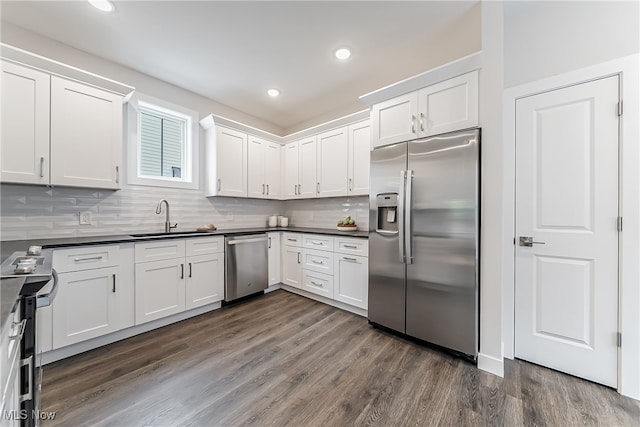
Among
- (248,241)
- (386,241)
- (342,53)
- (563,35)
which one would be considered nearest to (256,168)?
(248,241)

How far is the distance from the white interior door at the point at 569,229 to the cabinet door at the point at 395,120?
32.5 inches

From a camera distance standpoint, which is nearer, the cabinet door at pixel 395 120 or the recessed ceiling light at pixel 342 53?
the cabinet door at pixel 395 120

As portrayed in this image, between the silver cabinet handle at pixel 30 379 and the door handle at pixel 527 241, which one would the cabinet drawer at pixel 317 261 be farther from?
the silver cabinet handle at pixel 30 379

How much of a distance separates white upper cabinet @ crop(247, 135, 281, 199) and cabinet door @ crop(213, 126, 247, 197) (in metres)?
0.10

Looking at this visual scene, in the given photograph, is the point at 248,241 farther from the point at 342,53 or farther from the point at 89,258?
the point at 342,53

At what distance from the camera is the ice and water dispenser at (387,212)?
244 centimetres

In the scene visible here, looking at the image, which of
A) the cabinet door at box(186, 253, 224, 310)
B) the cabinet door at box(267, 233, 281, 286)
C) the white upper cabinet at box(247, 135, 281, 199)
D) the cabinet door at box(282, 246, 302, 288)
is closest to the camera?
the cabinet door at box(186, 253, 224, 310)

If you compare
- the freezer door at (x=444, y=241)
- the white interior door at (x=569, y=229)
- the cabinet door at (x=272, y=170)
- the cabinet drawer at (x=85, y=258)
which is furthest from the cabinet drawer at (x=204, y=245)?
the white interior door at (x=569, y=229)

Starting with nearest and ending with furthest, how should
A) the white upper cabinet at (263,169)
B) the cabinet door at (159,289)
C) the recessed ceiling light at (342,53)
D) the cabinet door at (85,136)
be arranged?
the cabinet door at (85,136), the cabinet door at (159,289), the recessed ceiling light at (342,53), the white upper cabinet at (263,169)

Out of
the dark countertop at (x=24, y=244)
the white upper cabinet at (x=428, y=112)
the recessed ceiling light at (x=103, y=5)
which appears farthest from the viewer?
the white upper cabinet at (x=428, y=112)

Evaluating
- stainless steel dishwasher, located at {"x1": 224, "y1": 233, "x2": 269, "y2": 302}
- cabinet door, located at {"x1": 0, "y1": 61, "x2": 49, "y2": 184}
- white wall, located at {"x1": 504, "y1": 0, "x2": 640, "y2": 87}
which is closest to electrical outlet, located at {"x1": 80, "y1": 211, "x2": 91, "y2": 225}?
cabinet door, located at {"x1": 0, "y1": 61, "x2": 49, "y2": 184}

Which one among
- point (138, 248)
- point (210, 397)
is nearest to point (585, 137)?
point (210, 397)

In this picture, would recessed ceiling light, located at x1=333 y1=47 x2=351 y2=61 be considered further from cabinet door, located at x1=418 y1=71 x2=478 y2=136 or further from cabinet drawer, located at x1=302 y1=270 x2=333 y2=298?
cabinet drawer, located at x1=302 y1=270 x2=333 y2=298

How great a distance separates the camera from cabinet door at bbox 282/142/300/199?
4.02 meters
